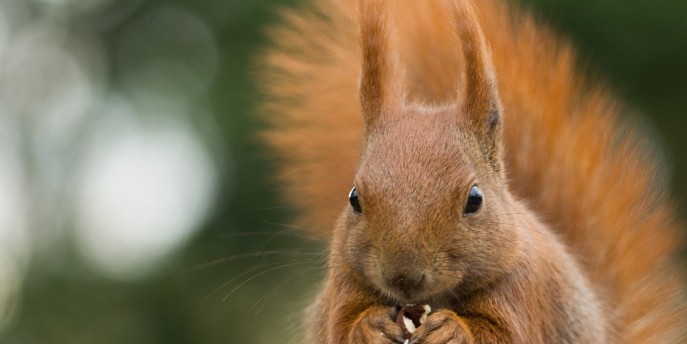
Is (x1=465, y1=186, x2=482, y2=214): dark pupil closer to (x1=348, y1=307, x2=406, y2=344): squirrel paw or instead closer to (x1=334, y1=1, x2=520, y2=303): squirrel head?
(x1=334, y1=1, x2=520, y2=303): squirrel head

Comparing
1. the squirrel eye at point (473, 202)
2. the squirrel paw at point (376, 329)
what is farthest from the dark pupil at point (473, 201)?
the squirrel paw at point (376, 329)

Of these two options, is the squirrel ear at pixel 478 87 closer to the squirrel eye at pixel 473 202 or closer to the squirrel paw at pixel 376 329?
the squirrel eye at pixel 473 202

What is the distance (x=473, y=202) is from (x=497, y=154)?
0.20m

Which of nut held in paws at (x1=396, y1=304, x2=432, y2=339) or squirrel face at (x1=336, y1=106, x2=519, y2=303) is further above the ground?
Answer: squirrel face at (x1=336, y1=106, x2=519, y2=303)

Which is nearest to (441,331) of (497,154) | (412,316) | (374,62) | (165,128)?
(412,316)

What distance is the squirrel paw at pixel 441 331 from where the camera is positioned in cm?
162

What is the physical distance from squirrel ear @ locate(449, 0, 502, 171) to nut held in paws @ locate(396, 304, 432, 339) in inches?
12.0

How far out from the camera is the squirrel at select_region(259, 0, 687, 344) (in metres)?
1.71

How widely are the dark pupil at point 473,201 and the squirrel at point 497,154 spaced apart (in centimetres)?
4

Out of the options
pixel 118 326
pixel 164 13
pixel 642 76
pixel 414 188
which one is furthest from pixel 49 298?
pixel 414 188

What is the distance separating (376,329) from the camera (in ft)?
5.35

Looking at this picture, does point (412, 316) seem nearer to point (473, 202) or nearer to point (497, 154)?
point (473, 202)

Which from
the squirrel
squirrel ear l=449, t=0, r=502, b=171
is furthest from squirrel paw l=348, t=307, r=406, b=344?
squirrel ear l=449, t=0, r=502, b=171

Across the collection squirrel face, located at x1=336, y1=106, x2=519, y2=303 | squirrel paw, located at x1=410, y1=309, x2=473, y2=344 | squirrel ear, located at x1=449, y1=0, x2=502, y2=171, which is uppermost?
squirrel ear, located at x1=449, y1=0, x2=502, y2=171
